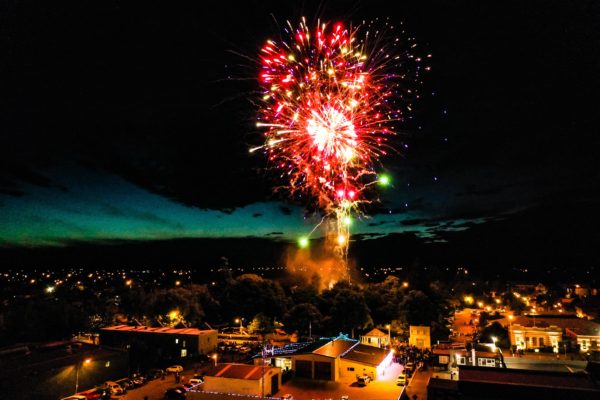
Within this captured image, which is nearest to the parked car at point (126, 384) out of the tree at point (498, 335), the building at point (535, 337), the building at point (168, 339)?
the building at point (168, 339)

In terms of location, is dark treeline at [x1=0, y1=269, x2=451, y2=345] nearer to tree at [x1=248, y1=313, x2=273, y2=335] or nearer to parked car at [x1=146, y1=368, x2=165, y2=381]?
tree at [x1=248, y1=313, x2=273, y2=335]

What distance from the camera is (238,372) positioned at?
15.0 metres

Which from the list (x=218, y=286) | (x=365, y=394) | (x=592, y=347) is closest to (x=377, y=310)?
(x=592, y=347)

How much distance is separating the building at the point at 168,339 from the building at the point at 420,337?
501 inches

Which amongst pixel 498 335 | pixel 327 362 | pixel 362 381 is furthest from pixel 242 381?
pixel 498 335

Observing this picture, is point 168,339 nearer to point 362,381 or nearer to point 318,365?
point 318,365

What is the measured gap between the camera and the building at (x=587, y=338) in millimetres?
22141

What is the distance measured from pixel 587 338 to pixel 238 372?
20.2 meters

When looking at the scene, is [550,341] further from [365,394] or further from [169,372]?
[169,372]

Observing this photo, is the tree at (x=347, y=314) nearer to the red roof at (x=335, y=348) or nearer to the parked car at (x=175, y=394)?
the red roof at (x=335, y=348)

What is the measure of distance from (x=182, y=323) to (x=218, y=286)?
10418 millimetres

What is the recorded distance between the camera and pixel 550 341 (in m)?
23.0

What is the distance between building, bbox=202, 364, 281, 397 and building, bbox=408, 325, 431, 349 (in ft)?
43.7

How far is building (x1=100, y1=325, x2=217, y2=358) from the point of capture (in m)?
23.0
